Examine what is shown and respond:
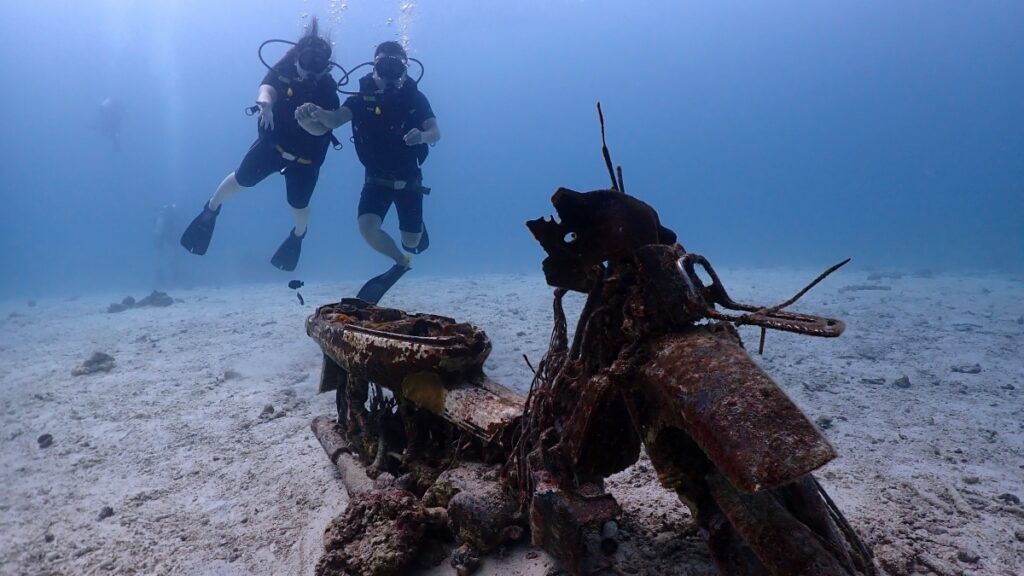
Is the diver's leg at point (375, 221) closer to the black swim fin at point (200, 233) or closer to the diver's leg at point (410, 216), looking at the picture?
the diver's leg at point (410, 216)

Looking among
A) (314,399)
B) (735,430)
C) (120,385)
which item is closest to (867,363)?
(735,430)

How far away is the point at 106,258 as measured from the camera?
3632 inches

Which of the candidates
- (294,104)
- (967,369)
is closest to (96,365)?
(294,104)

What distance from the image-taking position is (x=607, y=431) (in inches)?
79.7

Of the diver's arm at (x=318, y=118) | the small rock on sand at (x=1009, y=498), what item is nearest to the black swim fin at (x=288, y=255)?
the diver's arm at (x=318, y=118)

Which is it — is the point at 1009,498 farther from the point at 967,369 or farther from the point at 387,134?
the point at 387,134

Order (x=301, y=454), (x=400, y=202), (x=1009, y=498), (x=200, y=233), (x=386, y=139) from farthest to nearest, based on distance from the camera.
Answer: (x=200, y=233), (x=400, y=202), (x=386, y=139), (x=301, y=454), (x=1009, y=498)

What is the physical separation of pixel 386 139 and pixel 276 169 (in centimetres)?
285

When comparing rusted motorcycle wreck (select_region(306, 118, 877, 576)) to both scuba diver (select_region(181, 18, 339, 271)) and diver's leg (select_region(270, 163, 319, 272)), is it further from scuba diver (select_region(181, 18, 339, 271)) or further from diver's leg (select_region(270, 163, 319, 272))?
diver's leg (select_region(270, 163, 319, 272))

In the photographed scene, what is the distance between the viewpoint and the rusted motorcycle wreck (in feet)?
4.62

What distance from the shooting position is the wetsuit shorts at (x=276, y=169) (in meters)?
9.80

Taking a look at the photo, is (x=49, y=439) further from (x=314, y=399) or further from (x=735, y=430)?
(x=735, y=430)

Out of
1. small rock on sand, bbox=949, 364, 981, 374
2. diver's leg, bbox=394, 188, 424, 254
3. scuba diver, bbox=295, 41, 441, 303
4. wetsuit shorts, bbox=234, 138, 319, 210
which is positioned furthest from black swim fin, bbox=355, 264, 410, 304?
small rock on sand, bbox=949, 364, 981, 374

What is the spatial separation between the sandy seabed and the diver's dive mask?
521 centimetres
